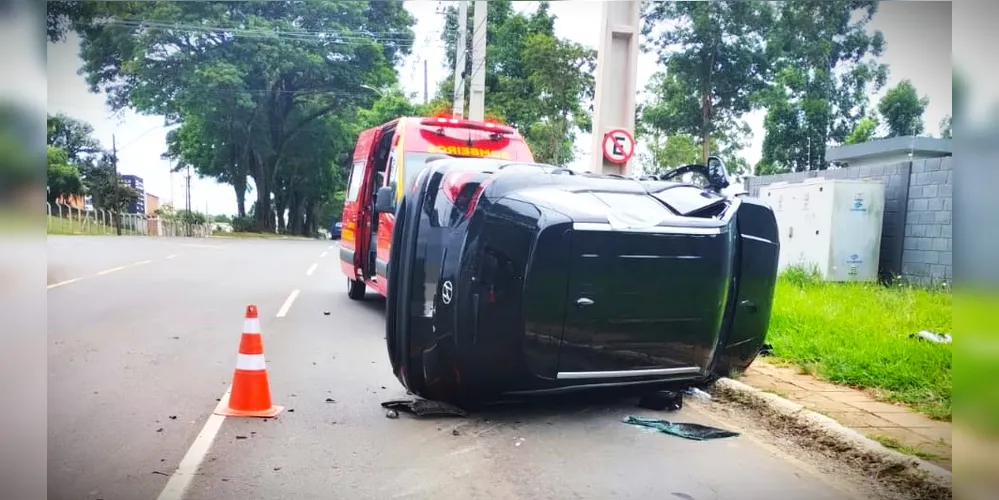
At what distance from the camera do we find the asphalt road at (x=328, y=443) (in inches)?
139

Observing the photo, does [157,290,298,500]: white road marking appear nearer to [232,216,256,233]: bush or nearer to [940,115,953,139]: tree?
[940,115,953,139]: tree

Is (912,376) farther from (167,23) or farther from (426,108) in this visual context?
(426,108)

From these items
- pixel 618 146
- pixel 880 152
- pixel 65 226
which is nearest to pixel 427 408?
pixel 65 226

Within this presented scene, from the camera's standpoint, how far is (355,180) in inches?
420

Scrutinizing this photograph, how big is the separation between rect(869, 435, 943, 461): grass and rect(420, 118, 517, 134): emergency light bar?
6325mm

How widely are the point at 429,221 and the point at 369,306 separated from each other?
20.3ft

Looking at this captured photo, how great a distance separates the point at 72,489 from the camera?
334 centimetres

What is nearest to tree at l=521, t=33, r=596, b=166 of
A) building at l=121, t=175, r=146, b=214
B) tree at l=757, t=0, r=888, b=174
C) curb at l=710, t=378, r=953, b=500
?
tree at l=757, t=0, r=888, b=174

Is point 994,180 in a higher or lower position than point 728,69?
lower

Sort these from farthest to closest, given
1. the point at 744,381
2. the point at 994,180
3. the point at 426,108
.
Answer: the point at 426,108
the point at 744,381
the point at 994,180

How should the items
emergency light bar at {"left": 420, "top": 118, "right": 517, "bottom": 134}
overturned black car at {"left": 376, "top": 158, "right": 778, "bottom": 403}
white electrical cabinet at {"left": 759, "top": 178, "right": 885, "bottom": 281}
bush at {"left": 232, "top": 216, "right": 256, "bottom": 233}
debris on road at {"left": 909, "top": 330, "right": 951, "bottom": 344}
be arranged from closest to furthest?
overturned black car at {"left": 376, "top": 158, "right": 778, "bottom": 403}, debris on road at {"left": 909, "top": 330, "right": 951, "bottom": 344}, emergency light bar at {"left": 420, "top": 118, "right": 517, "bottom": 134}, white electrical cabinet at {"left": 759, "top": 178, "right": 885, "bottom": 281}, bush at {"left": 232, "top": 216, "right": 256, "bottom": 233}

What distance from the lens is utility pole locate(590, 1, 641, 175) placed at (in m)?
8.48

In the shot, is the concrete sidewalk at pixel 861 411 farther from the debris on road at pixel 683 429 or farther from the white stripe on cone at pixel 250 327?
the white stripe on cone at pixel 250 327

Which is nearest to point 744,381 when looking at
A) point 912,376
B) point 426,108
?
point 912,376
